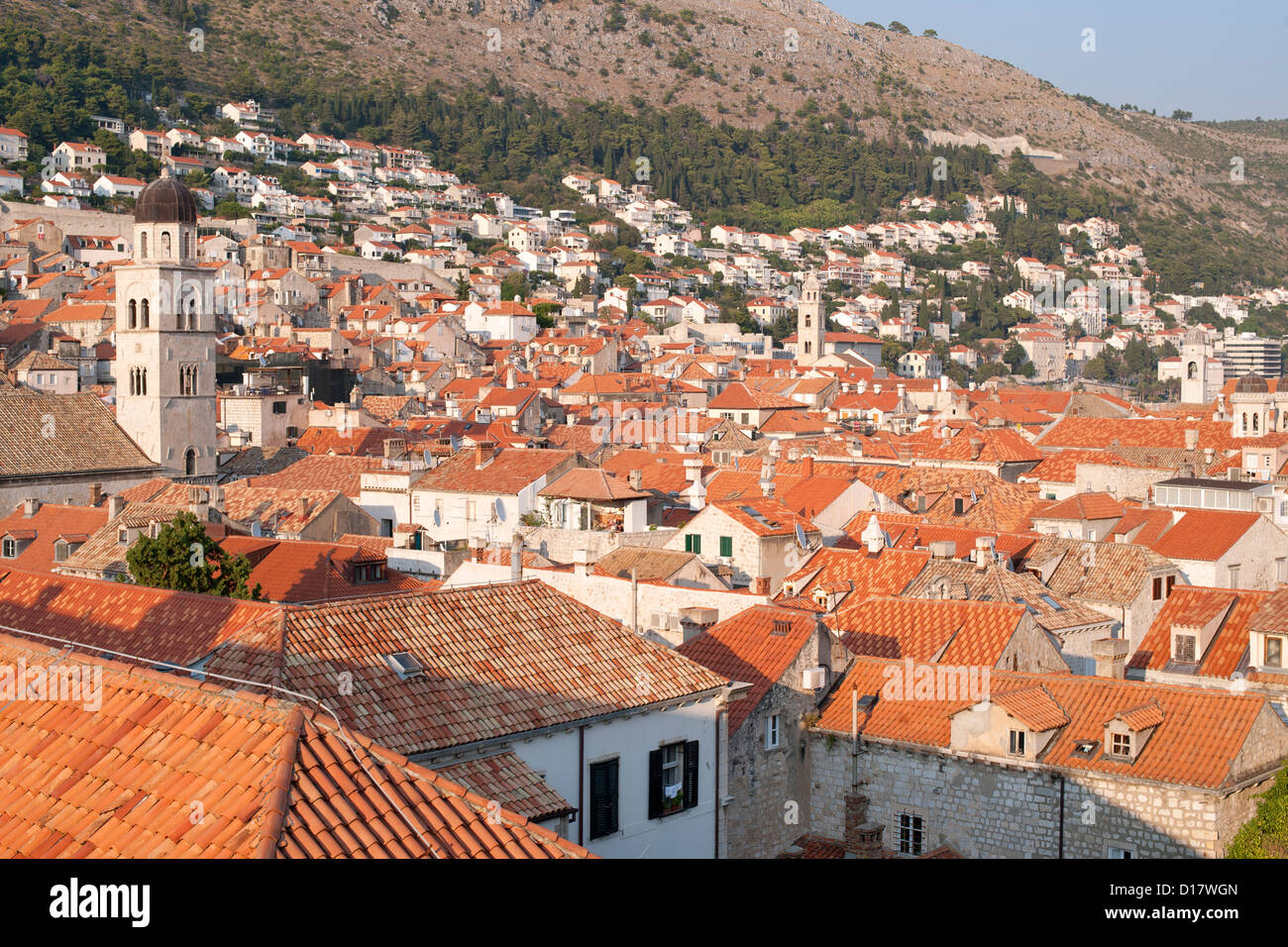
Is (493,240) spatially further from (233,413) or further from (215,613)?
(215,613)

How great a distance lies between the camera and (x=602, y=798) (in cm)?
1456

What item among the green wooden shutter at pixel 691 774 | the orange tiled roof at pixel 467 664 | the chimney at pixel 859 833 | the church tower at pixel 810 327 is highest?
the church tower at pixel 810 327

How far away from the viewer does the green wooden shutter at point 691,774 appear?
1561 cm

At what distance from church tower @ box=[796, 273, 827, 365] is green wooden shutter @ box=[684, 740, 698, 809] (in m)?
121

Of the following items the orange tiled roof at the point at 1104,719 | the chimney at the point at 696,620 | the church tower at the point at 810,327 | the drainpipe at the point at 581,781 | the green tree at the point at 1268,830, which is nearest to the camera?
the drainpipe at the point at 581,781

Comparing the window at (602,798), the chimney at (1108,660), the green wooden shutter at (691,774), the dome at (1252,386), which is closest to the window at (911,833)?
the green wooden shutter at (691,774)

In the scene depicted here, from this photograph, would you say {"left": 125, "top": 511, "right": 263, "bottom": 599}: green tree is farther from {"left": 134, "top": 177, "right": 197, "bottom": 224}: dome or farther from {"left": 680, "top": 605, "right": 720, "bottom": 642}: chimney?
{"left": 134, "top": 177, "right": 197, "bottom": 224}: dome

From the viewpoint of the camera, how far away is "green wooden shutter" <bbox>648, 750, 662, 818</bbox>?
1511cm

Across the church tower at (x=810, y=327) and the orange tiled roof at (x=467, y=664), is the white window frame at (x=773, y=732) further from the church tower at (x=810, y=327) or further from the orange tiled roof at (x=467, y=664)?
the church tower at (x=810, y=327)

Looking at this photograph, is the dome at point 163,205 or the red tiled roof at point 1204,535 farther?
the dome at point 163,205

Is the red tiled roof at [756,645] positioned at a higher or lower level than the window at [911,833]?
higher

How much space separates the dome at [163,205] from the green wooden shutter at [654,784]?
37.3 meters
